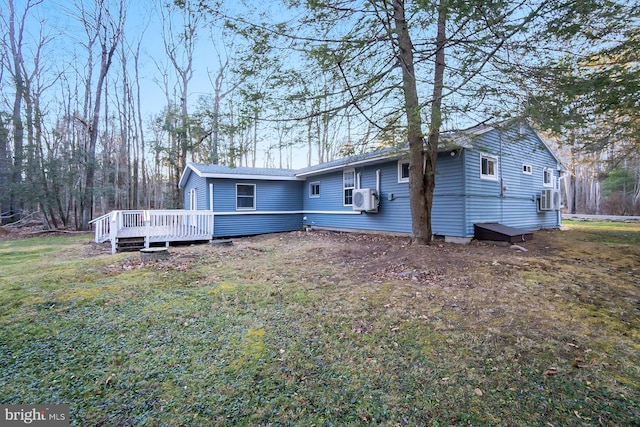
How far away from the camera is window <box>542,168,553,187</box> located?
11.5 metres

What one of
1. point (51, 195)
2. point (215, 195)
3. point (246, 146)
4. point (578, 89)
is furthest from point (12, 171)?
point (578, 89)

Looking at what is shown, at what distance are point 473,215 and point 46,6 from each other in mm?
23443

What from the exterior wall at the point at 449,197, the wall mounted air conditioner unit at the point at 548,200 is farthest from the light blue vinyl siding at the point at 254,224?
the wall mounted air conditioner unit at the point at 548,200

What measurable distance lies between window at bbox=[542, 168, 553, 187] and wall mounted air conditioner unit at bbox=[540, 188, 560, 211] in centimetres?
59

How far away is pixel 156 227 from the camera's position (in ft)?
32.7

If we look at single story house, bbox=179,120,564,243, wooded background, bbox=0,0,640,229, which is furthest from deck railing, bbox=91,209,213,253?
wooded background, bbox=0,0,640,229

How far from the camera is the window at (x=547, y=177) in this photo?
37.8 ft

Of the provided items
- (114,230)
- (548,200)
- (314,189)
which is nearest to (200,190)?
(114,230)

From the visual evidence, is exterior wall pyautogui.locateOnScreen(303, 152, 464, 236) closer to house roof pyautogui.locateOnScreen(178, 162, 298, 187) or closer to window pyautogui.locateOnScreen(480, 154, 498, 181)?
window pyautogui.locateOnScreen(480, 154, 498, 181)

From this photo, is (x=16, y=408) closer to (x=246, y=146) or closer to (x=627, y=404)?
(x=627, y=404)

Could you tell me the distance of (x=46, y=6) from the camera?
1527 centimetres

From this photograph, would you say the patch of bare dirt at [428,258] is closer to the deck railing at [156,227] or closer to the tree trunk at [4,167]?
the deck railing at [156,227]

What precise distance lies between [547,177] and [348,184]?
8393 mm

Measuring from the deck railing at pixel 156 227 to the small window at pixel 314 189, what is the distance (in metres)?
4.78
